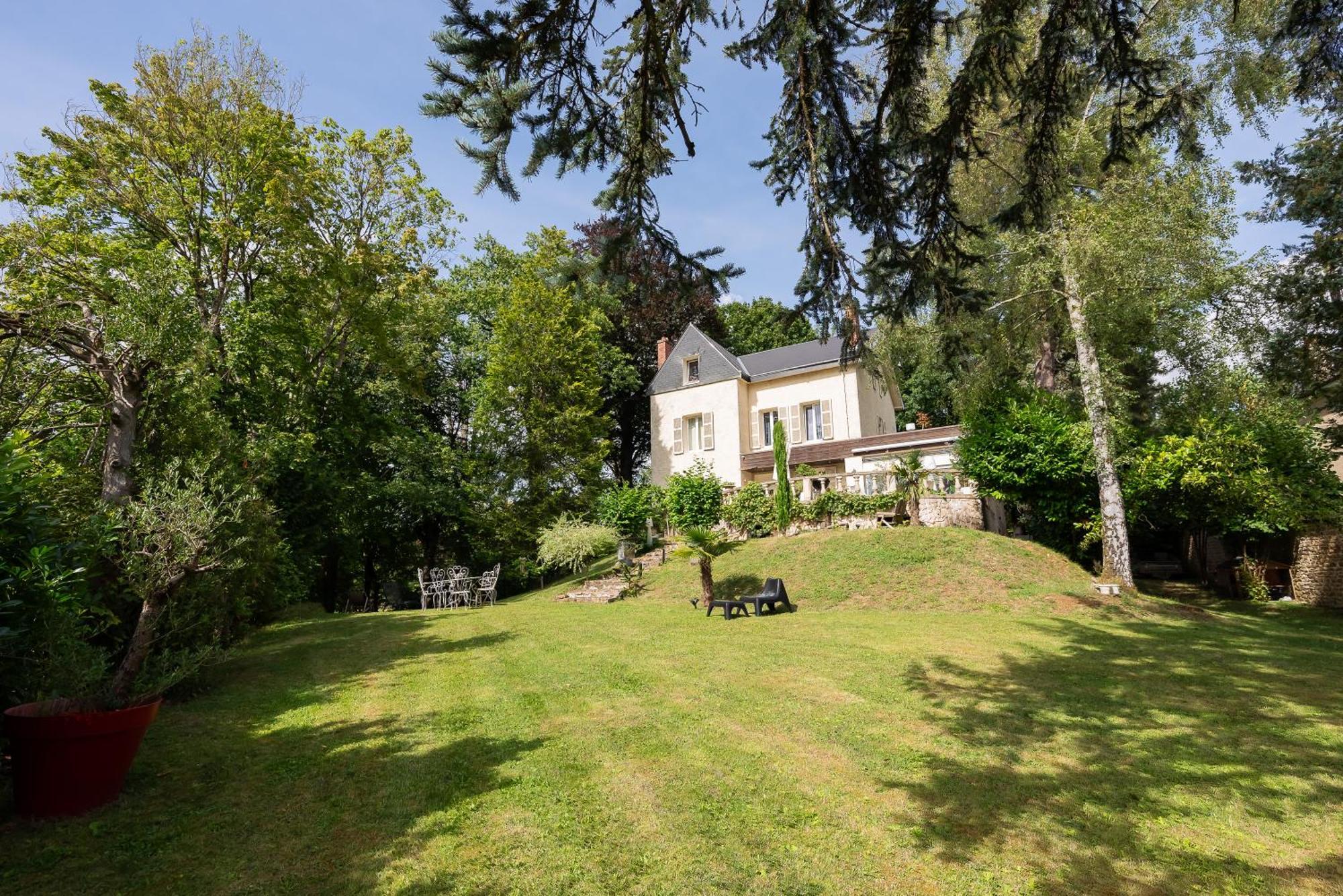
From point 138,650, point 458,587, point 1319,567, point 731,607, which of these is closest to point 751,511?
point 731,607

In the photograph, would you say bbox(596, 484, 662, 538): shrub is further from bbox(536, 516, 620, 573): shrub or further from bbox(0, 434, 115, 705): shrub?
bbox(0, 434, 115, 705): shrub

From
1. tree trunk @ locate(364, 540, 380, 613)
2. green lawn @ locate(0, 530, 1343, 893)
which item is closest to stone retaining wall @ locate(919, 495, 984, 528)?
green lawn @ locate(0, 530, 1343, 893)

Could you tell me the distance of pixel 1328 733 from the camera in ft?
17.0

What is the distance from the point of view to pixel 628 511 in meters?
23.3

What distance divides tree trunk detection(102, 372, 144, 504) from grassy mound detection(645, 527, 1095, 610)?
1179 cm

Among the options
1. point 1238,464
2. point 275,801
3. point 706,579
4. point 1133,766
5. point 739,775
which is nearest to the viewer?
point 275,801

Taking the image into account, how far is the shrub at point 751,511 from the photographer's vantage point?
20703 millimetres

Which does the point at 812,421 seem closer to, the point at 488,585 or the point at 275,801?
the point at 488,585

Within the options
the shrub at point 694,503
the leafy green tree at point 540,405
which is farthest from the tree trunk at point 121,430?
the leafy green tree at point 540,405

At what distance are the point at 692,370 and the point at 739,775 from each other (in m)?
25.7

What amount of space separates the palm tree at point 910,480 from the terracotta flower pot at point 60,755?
17825mm

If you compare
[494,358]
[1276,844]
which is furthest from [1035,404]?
[494,358]

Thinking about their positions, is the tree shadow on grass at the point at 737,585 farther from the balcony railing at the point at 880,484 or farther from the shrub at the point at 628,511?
the shrub at the point at 628,511

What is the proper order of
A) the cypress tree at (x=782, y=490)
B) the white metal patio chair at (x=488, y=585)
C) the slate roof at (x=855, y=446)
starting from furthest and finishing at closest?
Answer: the slate roof at (x=855, y=446)
the cypress tree at (x=782, y=490)
the white metal patio chair at (x=488, y=585)
